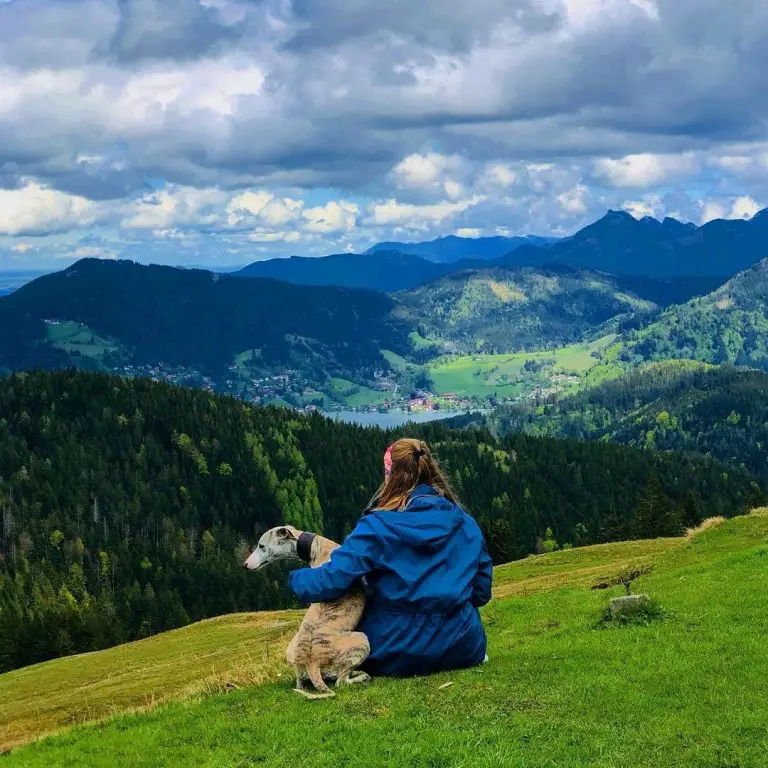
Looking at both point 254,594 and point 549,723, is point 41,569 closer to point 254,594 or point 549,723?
point 254,594

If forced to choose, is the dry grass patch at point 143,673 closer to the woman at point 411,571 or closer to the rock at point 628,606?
the woman at point 411,571

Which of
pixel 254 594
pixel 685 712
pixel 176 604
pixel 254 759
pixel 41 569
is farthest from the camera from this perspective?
pixel 41 569

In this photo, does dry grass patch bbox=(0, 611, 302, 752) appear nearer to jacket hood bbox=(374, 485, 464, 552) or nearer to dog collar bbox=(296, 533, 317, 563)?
dog collar bbox=(296, 533, 317, 563)

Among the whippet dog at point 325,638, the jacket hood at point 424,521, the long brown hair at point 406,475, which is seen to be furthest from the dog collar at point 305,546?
the jacket hood at point 424,521

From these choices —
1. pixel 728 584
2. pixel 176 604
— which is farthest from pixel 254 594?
pixel 728 584

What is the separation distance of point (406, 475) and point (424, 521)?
100cm

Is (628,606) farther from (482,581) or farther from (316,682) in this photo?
(316,682)

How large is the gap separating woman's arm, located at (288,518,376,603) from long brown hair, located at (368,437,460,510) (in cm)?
73

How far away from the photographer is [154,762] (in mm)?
13797

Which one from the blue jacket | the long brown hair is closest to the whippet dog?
the blue jacket

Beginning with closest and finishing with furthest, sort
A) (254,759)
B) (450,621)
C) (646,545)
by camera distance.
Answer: (254,759)
(450,621)
(646,545)

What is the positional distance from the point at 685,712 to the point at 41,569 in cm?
20592

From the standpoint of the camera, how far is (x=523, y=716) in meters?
14.2

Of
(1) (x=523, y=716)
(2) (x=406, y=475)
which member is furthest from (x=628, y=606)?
(2) (x=406, y=475)
